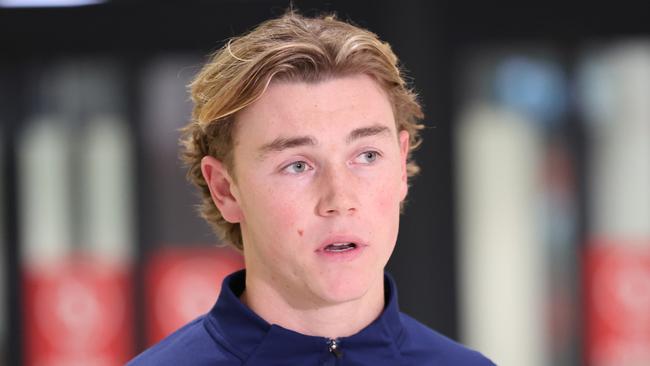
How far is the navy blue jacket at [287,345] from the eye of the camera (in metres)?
1.80

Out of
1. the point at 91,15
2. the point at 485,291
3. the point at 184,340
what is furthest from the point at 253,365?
the point at 91,15

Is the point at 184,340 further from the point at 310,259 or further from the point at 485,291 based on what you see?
the point at 485,291

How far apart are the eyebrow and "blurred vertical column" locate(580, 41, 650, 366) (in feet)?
11.8

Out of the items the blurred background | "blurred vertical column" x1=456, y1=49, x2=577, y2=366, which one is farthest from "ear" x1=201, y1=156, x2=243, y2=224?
"blurred vertical column" x1=456, y1=49, x2=577, y2=366

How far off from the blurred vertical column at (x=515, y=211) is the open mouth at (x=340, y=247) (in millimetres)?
3443

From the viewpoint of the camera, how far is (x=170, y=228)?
539 cm

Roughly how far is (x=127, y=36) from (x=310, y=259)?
3.82 meters

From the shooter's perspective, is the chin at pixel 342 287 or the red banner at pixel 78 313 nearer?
the chin at pixel 342 287

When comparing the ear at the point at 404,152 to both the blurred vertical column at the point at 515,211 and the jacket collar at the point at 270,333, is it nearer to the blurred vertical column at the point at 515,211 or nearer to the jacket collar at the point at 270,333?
the jacket collar at the point at 270,333

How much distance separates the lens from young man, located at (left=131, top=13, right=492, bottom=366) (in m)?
1.76

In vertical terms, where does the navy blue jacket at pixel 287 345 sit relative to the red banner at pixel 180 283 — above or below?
above

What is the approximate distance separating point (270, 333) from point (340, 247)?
169 millimetres

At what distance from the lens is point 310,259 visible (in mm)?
1765

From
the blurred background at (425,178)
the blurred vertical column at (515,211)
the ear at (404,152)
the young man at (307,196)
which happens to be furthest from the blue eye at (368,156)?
the blurred vertical column at (515,211)
